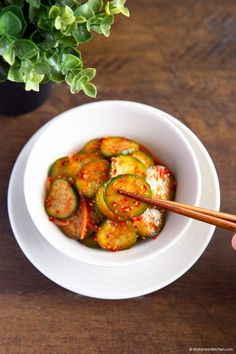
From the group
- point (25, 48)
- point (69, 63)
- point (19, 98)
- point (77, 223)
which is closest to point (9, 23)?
point (25, 48)

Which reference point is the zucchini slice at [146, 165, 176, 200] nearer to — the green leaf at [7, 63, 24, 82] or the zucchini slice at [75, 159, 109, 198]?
the zucchini slice at [75, 159, 109, 198]

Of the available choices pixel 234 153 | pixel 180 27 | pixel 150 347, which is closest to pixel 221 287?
pixel 150 347

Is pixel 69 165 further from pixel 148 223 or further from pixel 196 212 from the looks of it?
pixel 196 212

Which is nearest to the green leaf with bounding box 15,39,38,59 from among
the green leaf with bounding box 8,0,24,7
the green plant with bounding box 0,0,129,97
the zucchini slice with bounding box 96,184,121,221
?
the green plant with bounding box 0,0,129,97

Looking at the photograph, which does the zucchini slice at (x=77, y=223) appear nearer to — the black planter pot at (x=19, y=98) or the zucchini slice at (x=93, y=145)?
the zucchini slice at (x=93, y=145)

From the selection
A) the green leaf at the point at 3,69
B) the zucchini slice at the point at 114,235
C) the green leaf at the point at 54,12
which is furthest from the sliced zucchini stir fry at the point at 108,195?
the green leaf at the point at 54,12

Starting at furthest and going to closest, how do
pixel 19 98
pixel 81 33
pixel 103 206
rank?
pixel 19 98 → pixel 103 206 → pixel 81 33
